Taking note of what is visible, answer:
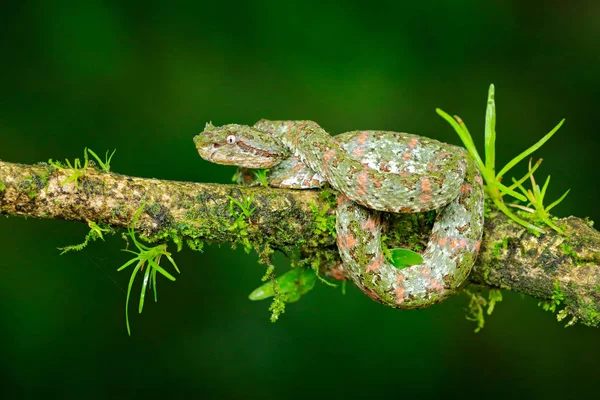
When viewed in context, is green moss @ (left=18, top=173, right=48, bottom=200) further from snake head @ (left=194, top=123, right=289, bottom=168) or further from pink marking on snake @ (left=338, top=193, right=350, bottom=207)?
pink marking on snake @ (left=338, top=193, right=350, bottom=207)

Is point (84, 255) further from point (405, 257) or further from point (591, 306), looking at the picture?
point (591, 306)

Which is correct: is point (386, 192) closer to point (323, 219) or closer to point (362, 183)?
point (362, 183)

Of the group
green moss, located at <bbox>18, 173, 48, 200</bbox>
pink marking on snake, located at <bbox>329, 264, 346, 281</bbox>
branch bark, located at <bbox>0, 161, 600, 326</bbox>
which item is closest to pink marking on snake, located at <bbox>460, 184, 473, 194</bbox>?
branch bark, located at <bbox>0, 161, 600, 326</bbox>

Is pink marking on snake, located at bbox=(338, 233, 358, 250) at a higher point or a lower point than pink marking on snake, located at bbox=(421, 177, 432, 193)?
lower

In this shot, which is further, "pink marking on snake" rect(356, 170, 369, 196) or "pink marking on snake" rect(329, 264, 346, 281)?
"pink marking on snake" rect(329, 264, 346, 281)

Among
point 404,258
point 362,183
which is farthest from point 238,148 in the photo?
point 404,258

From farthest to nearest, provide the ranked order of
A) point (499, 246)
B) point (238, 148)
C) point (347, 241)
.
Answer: point (238, 148) < point (499, 246) < point (347, 241)

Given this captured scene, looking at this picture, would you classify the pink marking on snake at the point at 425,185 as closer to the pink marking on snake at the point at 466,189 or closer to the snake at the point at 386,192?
the snake at the point at 386,192

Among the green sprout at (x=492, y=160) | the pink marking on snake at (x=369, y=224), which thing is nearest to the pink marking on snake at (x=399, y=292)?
the pink marking on snake at (x=369, y=224)
